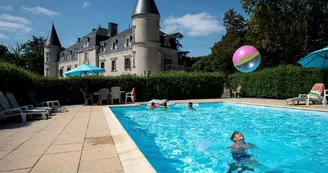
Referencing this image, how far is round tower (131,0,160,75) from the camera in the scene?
107ft

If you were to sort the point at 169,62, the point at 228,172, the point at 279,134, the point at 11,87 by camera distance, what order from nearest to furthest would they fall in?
the point at 228,172
the point at 279,134
the point at 11,87
the point at 169,62

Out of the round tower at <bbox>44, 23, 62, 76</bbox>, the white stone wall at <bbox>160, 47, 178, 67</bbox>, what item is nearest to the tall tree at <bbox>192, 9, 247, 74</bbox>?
the white stone wall at <bbox>160, 47, 178, 67</bbox>

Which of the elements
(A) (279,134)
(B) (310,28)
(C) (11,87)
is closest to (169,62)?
(B) (310,28)

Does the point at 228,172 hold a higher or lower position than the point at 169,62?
lower

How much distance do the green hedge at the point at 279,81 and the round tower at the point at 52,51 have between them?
46.5 metres

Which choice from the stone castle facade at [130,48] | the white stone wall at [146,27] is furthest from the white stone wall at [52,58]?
the white stone wall at [146,27]

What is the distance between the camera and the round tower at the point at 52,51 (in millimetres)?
53781

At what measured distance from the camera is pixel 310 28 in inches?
845

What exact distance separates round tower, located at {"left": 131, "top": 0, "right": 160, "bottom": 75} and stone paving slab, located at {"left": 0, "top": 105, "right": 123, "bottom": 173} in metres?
27.4

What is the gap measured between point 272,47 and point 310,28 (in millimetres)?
3658

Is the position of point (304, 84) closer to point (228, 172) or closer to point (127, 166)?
point (228, 172)

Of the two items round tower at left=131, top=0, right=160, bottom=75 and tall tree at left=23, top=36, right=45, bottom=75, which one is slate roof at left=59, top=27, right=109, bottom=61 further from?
tall tree at left=23, top=36, right=45, bottom=75

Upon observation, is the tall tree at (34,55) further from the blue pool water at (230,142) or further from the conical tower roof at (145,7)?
the blue pool water at (230,142)

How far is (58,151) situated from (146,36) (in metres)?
29.8
